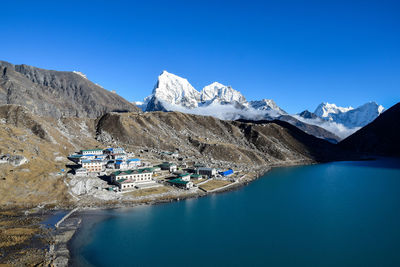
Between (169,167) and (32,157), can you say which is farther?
(169,167)

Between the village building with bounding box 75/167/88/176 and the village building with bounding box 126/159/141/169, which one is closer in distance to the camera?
the village building with bounding box 75/167/88/176

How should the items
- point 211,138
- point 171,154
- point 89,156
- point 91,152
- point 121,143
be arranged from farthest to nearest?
point 211,138 < point 121,143 < point 171,154 < point 91,152 < point 89,156

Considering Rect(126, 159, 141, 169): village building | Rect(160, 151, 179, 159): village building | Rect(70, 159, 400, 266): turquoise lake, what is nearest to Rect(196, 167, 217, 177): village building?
Rect(70, 159, 400, 266): turquoise lake

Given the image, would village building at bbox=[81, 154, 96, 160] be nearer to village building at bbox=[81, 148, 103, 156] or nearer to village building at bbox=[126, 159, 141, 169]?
village building at bbox=[81, 148, 103, 156]

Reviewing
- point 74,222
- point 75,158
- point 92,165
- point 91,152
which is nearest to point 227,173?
point 92,165

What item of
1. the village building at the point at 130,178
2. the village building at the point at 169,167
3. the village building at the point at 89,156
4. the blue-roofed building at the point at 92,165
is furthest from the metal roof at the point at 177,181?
the village building at the point at 89,156

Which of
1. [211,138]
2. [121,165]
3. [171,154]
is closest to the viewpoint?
[121,165]

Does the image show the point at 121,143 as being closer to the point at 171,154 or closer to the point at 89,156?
the point at 171,154
